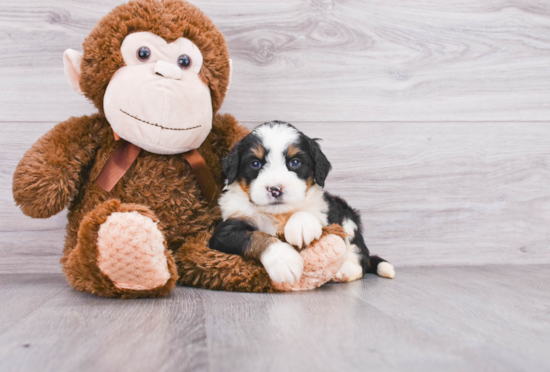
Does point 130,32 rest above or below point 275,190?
above

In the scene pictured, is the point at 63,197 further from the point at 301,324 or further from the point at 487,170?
the point at 487,170

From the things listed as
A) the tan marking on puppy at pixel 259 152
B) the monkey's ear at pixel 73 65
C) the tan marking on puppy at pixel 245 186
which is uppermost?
the monkey's ear at pixel 73 65

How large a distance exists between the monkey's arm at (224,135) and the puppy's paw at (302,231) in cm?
42

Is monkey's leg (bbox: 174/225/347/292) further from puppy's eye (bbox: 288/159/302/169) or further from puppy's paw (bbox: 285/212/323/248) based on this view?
puppy's eye (bbox: 288/159/302/169)

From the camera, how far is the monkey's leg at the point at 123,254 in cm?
108

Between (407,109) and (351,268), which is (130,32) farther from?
(407,109)

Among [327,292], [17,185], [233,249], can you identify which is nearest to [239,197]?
[233,249]

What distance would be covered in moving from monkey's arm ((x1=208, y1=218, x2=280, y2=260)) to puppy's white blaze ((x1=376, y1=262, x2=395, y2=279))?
0.57m

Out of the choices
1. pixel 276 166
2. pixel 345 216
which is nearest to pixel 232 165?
pixel 276 166

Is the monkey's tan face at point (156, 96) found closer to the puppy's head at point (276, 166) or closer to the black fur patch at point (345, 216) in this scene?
the puppy's head at point (276, 166)

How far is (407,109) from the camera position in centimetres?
193

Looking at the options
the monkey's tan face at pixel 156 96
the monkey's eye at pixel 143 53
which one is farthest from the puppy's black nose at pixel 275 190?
the monkey's eye at pixel 143 53

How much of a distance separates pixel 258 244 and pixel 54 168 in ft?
2.11

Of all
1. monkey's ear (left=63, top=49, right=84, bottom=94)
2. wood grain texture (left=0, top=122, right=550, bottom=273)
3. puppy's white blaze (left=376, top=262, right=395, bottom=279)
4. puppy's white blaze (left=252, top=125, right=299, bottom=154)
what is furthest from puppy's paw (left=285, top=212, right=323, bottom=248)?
monkey's ear (left=63, top=49, right=84, bottom=94)
